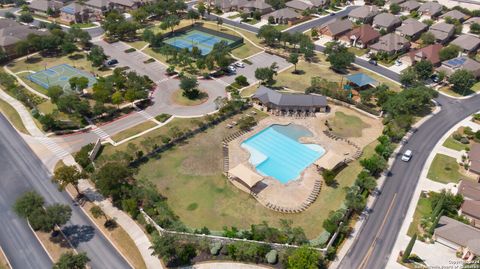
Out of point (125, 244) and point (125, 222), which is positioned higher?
point (125, 222)


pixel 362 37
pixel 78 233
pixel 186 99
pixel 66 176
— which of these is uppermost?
pixel 362 37

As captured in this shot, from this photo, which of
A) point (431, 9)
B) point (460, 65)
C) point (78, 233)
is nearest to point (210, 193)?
point (78, 233)

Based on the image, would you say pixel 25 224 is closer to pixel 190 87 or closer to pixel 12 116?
pixel 12 116

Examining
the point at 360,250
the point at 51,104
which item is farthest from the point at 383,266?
the point at 51,104

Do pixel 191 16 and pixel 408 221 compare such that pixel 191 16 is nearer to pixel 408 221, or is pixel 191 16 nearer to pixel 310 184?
pixel 310 184

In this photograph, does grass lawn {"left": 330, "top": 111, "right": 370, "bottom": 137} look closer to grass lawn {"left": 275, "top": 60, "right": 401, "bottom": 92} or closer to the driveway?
grass lawn {"left": 275, "top": 60, "right": 401, "bottom": 92}

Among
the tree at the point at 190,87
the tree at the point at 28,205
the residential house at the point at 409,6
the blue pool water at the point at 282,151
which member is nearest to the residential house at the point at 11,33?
the tree at the point at 190,87

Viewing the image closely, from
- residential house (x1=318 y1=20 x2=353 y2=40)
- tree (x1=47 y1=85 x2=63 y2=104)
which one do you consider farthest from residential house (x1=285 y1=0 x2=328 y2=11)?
tree (x1=47 y1=85 x2=63 y2=104)
